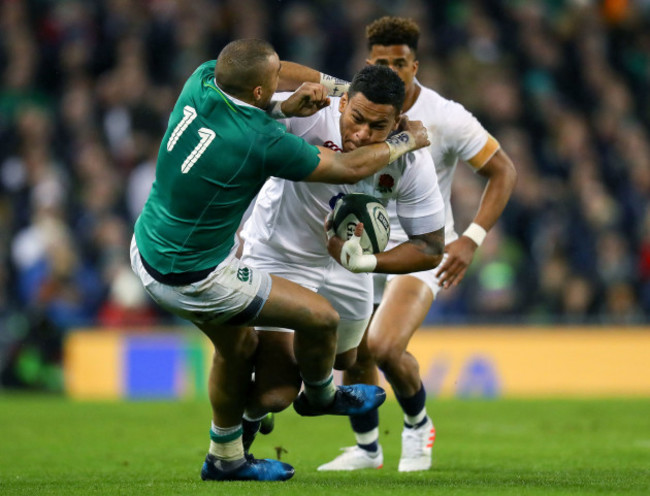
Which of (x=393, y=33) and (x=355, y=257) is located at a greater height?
(x=393, y=33)

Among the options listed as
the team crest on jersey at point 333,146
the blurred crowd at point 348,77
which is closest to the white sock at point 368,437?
the team crest on jersey at point 333,146

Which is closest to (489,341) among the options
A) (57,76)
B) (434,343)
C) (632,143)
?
(434,343)

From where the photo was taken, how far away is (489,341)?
13875 mm

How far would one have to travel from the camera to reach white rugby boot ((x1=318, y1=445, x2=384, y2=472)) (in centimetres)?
754

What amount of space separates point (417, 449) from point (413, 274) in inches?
44.1

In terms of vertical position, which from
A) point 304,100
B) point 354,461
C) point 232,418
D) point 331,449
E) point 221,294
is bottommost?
point 331,449

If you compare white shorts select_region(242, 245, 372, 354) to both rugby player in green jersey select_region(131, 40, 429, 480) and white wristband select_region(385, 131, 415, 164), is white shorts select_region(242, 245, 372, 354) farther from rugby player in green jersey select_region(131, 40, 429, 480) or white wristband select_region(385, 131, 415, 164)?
white wristband select_region(385, 131, 415, 164)

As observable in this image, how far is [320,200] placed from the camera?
676cm

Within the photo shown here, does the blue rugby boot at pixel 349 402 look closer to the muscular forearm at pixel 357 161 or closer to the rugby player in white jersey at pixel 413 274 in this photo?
the rugby player in white jersey at pixel 413 274

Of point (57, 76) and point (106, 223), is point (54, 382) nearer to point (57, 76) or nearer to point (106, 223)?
point (106, 223)

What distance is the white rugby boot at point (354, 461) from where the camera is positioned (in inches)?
297

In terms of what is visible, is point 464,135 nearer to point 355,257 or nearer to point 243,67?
point 355,257

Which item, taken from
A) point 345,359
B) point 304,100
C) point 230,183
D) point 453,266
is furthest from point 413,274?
point 230,183

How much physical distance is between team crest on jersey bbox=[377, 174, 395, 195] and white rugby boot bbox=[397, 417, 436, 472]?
5.59 ft
